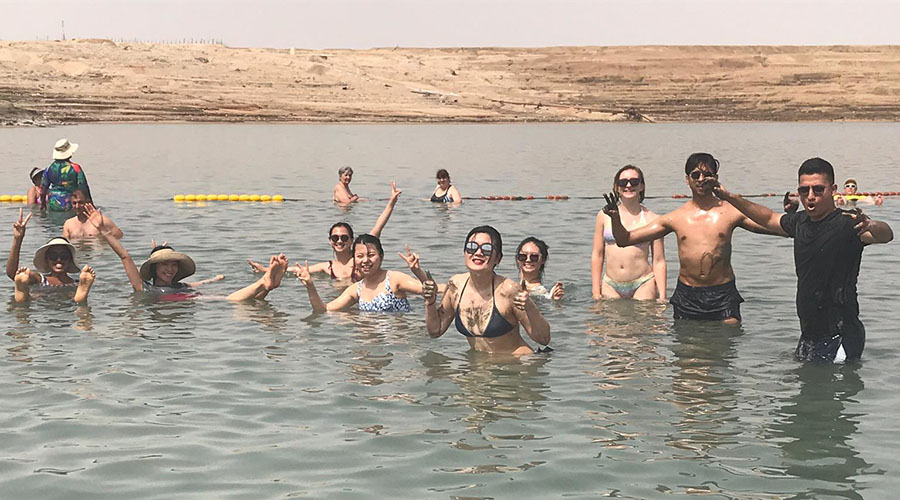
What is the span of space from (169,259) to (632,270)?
5.18 m

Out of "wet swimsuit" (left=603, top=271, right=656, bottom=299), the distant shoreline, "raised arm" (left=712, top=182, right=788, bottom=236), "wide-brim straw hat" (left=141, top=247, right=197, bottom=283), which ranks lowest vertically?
"wet swimsuit" (left=603, top=271, right=656, bottom=299)

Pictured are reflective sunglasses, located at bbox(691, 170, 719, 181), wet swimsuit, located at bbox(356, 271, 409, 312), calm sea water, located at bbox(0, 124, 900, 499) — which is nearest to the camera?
calm sea water, located at bbox(0, 124, 900, 499)

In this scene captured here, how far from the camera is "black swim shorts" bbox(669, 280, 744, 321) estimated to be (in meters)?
10.6

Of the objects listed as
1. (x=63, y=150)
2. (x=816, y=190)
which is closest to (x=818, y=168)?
(x=816, y=190)

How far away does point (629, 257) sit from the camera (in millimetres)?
12266

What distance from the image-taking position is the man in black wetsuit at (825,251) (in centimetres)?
858

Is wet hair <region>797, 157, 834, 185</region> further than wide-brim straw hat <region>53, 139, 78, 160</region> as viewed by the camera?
No

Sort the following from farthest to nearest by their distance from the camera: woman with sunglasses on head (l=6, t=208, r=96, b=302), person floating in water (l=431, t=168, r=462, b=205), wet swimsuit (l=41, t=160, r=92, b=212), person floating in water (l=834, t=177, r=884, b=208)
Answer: person floating in water (l=431, t=168, r=462, b=205)
person floating in water (l=834, t=177, r=884, b=208)
wet swimsuit (l=41, t=160, r=92, b=212)
woman with sunglasses on head (l=6, t=208, r=96, b=302)

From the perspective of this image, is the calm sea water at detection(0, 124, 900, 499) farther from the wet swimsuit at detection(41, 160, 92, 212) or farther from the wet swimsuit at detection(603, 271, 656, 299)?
the wet swimsuit at detection(41, 160, 92, 212)

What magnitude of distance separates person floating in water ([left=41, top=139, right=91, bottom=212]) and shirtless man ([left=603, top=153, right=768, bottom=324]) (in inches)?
484

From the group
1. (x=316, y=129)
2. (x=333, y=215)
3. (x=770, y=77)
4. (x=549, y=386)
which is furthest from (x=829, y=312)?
(x=770, y=77)

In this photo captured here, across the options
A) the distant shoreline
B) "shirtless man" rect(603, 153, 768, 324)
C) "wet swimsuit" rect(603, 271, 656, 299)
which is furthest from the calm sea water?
the distant shoreline

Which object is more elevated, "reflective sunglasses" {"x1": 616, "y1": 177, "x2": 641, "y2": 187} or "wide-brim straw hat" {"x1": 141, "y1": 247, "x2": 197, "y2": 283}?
"reflective sunglasses" {"x1": 616, "y1": 177, "x2": 641, "y2": 187}

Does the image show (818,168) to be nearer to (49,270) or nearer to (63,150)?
(49,270)
